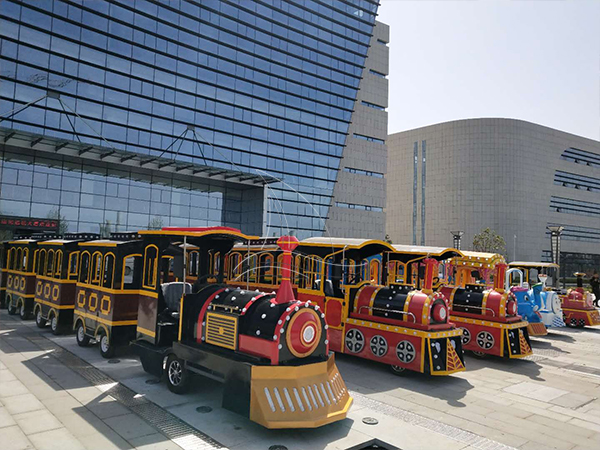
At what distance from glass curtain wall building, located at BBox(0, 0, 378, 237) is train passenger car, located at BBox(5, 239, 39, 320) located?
10.1 metres

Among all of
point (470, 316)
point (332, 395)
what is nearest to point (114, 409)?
point (332, 395)

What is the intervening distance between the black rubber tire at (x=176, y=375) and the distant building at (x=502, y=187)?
71.5 m

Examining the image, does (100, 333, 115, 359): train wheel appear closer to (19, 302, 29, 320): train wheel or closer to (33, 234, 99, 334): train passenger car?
(33, 234, 99, 334): train passenger car

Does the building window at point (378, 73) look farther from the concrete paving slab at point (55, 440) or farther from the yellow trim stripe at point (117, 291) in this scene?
the concrete paving slab at point (55, 440)

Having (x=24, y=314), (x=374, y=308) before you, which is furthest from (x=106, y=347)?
(x=24, y=314)

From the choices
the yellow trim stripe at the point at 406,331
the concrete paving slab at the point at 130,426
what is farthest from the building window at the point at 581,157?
the concrete paving slab at the point at 130,426

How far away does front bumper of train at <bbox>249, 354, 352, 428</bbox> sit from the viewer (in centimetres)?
609

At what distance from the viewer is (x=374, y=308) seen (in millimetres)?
10883

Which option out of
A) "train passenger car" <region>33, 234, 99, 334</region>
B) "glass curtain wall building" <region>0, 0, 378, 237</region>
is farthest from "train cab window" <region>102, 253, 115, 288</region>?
"glass curtain wall building" <region>0, 0, 378, 237</region>

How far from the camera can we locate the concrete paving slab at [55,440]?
18.7 ft

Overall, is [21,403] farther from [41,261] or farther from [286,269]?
[41,261]

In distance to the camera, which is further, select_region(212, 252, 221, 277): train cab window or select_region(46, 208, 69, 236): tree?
select_region(46, 208, 69, 236): tree

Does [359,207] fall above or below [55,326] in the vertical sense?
above

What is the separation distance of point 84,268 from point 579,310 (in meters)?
21.2
